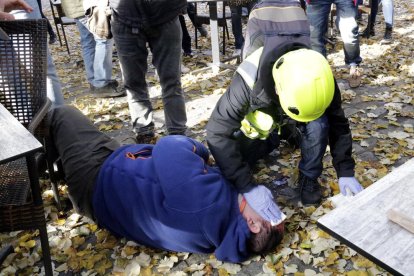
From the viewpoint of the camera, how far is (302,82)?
2.05 metres

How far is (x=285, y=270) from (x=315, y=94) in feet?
3.40

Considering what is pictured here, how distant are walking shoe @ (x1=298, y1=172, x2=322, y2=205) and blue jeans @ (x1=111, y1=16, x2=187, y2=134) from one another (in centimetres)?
122

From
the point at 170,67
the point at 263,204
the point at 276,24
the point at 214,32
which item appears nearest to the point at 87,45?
the point at 214,32

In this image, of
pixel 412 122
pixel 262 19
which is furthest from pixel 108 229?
pixel 412 122

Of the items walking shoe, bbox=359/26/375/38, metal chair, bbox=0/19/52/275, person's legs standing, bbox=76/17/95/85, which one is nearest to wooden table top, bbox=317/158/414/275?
metal chair, bbox=0/19/52/275

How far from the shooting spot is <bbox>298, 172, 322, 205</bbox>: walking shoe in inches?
114

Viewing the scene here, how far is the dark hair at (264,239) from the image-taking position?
7.74ft

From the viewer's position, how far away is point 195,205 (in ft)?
7.36

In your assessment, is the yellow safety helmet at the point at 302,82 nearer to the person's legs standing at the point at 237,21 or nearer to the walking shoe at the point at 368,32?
the person's legs standing at the point at 237,21

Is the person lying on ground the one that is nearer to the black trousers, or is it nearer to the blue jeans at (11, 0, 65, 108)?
the black trousers

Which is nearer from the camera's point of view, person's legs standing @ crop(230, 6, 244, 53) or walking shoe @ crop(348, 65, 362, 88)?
walking shoe @ crop(348, 65, 362, 88)

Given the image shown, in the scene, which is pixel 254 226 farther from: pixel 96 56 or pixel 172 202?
pixel 96 56

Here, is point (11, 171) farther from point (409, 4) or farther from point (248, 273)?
point (409, 4)

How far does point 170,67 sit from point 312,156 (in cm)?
139
